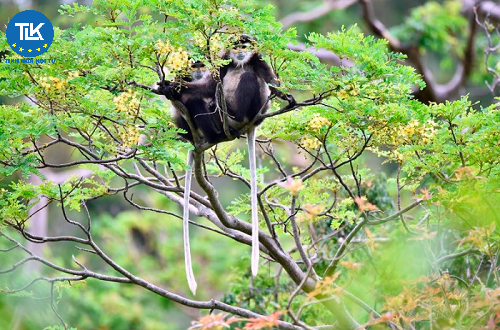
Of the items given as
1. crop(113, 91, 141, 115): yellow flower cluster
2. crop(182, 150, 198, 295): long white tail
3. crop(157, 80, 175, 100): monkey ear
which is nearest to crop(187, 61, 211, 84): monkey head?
crop(182, 150, 198, 295): long white tail

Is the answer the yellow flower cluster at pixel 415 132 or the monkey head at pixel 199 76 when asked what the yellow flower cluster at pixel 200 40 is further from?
the yellow flower cluster at pixel 415 132

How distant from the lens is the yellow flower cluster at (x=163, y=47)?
3025mm

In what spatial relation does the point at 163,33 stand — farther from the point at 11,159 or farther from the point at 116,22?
the point at 11,159

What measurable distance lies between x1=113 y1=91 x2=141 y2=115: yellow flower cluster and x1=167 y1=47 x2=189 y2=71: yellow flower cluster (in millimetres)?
270

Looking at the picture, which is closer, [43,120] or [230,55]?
[43,120]

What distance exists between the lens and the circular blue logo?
3.66 metres

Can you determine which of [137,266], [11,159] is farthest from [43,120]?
[137,266]

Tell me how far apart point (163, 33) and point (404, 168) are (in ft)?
4.93

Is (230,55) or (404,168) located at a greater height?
(230,55)

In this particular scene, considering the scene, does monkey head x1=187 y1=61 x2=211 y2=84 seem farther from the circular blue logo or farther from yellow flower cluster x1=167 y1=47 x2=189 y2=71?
yellow flower cluster x1=167 y1=47 x2=189 y2=71

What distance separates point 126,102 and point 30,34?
6.75 ft

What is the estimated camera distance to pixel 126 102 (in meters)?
3.21

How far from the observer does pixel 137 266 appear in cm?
1028

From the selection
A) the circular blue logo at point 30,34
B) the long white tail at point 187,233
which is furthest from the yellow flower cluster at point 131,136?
the circular blue logo at point 30,34
